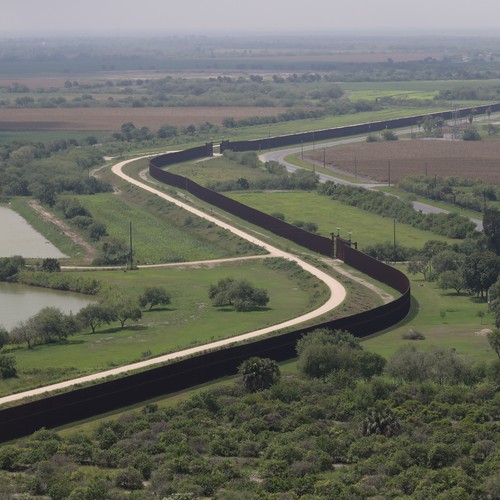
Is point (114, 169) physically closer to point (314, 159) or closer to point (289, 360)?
point (314, 159)

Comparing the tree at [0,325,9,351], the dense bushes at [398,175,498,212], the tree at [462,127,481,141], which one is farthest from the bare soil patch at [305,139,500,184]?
the tree at [0,325,9,351]

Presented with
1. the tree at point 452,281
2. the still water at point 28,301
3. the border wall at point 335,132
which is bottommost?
the border wall at point 335,132

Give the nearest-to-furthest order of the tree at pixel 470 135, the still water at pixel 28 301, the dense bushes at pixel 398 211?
the still water at pixel 28 301 → the dense bushes at pixel 398 211 → the tree at pixel 470 135

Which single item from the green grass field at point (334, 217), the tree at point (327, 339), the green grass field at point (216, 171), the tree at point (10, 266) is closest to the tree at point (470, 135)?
the green grass field at point (216, 171)

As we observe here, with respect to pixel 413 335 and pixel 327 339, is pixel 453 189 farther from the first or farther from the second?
pixel 327 339

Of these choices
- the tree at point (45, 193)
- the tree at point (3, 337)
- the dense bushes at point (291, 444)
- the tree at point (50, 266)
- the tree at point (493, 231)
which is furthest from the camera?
the tree at point (45, 193)

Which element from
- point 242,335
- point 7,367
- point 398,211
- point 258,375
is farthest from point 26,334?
point 398,211

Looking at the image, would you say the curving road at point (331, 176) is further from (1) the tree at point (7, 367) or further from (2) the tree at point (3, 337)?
(1) the tree at point (7, 367)
